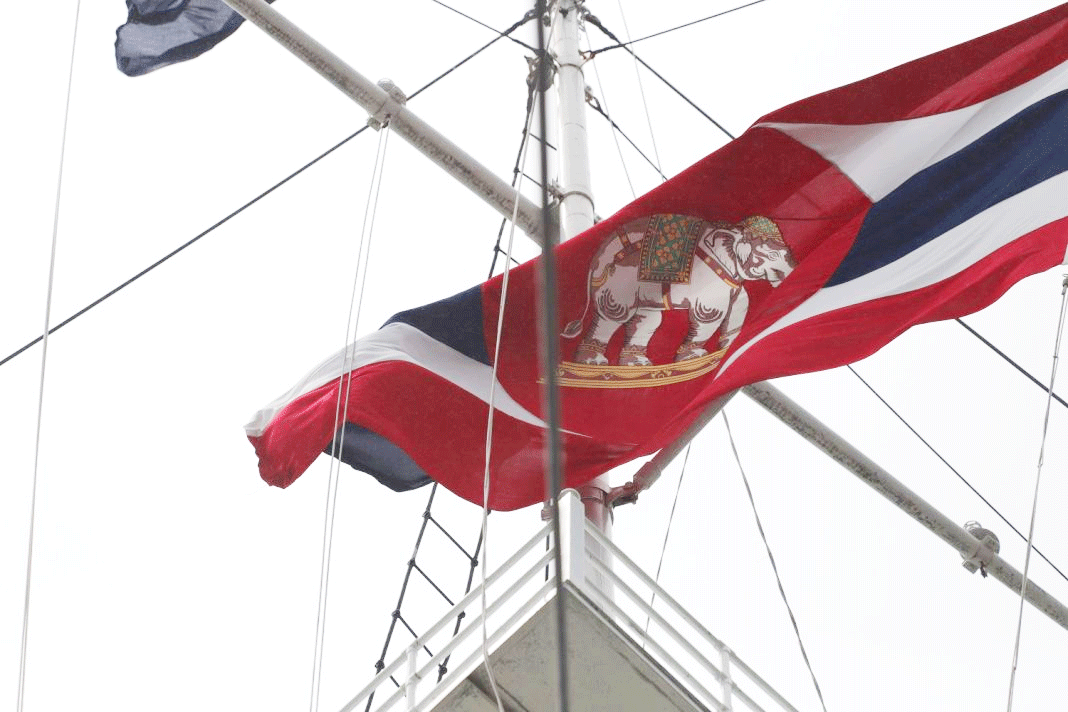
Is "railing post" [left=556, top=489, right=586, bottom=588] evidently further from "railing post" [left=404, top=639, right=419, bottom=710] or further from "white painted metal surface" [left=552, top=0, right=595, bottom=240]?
"white painted metal surface" [left=552, top=0, right=595, bottom=240]

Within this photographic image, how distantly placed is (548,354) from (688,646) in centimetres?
404

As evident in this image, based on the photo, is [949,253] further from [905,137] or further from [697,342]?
[697,342]

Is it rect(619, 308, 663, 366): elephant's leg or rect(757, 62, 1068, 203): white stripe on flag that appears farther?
rect(619, 308, 663, 366): elephant's leg

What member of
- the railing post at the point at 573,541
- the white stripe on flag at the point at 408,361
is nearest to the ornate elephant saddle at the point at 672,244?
the white stripe on flag at the point at 408,361

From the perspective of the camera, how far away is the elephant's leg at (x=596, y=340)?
7383 millimetres

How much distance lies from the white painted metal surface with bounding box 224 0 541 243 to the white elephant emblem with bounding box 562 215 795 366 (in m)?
1.54

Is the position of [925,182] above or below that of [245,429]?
below

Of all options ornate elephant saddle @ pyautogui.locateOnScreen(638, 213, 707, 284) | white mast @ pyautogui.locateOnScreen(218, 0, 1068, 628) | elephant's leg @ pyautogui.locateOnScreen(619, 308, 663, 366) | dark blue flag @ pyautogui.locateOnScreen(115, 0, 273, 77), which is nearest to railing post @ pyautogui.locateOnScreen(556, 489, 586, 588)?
elephant's leg @ pyautogui.locateOnScreen(619, 308, 663, 366)

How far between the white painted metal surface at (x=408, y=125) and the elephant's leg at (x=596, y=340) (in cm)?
157

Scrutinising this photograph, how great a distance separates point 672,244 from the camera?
7340 mm

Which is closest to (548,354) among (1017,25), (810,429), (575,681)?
(575,681)

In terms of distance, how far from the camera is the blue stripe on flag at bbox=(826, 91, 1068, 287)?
6.59m

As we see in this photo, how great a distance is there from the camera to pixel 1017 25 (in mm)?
6984

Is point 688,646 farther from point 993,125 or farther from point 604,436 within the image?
point 993,125
